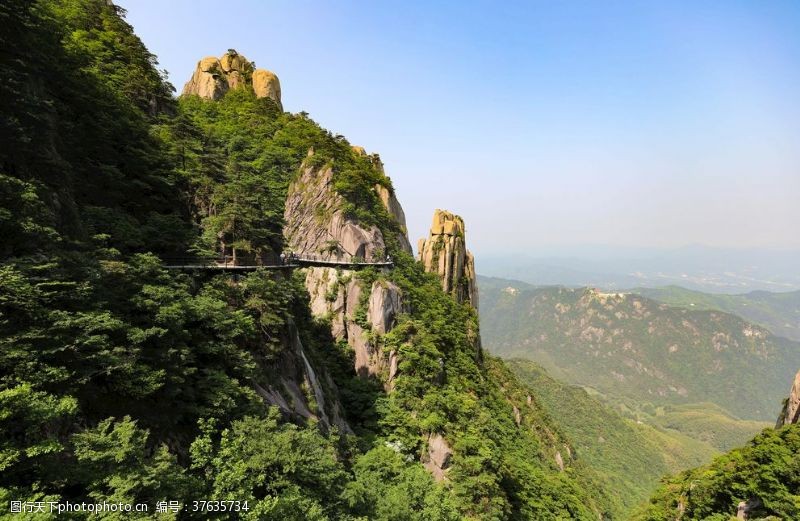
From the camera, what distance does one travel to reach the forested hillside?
8117 mm

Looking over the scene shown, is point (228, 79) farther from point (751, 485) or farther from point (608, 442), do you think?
point (608, 442)

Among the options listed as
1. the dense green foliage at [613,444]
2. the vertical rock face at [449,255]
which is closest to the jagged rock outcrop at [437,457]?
the vertical rock face at [449,255]

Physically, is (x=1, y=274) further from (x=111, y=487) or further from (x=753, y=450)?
(x=753, y=450)

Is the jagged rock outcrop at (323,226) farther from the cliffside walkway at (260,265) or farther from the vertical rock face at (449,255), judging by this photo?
the vertical rock face at (449,255)

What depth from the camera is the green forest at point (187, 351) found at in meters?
8.06

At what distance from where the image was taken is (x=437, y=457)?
23641 mm

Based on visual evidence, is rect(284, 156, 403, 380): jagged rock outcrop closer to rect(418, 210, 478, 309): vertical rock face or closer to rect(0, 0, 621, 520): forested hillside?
rect(0, 0, 621, 520): forested hillside

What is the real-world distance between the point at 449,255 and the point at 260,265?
34771 mm

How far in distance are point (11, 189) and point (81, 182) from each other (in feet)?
29.3

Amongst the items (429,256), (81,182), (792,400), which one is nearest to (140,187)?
(81,182)

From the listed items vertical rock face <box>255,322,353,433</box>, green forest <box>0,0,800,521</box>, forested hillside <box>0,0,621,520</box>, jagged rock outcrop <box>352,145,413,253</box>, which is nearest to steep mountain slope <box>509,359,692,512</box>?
jagged rock outcrop <box>352,145,413,253</box>

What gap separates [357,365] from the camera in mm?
29250

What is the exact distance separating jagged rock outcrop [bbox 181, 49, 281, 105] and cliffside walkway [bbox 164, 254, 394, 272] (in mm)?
31356

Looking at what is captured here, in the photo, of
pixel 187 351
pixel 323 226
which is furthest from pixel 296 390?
pixel 323 226
